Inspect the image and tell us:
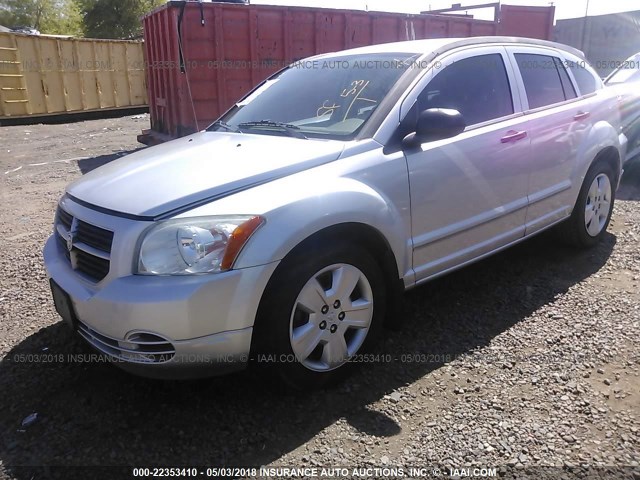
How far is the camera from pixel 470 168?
3.25 meters

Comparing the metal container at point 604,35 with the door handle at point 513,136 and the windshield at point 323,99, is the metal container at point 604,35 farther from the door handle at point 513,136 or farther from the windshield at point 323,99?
the windshield at point 323,99

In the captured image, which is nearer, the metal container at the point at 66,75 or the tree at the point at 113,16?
the metal container at the point at 66,75

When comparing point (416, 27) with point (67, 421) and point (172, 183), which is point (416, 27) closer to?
point (172, 183)

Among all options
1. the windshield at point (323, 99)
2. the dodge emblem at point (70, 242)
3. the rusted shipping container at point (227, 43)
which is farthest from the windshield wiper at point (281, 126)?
the rusted shipping container at point (227, 43)

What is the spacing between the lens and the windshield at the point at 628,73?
7.36 m

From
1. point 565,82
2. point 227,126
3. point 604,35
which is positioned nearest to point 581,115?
point 565,82

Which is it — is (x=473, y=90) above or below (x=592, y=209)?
above

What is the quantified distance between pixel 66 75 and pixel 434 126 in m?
17.8

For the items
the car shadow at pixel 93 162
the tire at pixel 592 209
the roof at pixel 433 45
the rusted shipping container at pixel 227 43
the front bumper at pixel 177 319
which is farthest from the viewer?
the car shadow at pixel 93 162

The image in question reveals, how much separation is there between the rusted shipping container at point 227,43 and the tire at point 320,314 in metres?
5.52

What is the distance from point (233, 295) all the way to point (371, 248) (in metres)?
0.88

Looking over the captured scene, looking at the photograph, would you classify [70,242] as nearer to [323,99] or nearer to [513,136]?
[323,99]

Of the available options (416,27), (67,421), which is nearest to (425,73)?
(67,421)

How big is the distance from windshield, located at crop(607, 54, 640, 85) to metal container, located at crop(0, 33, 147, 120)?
16128mm
